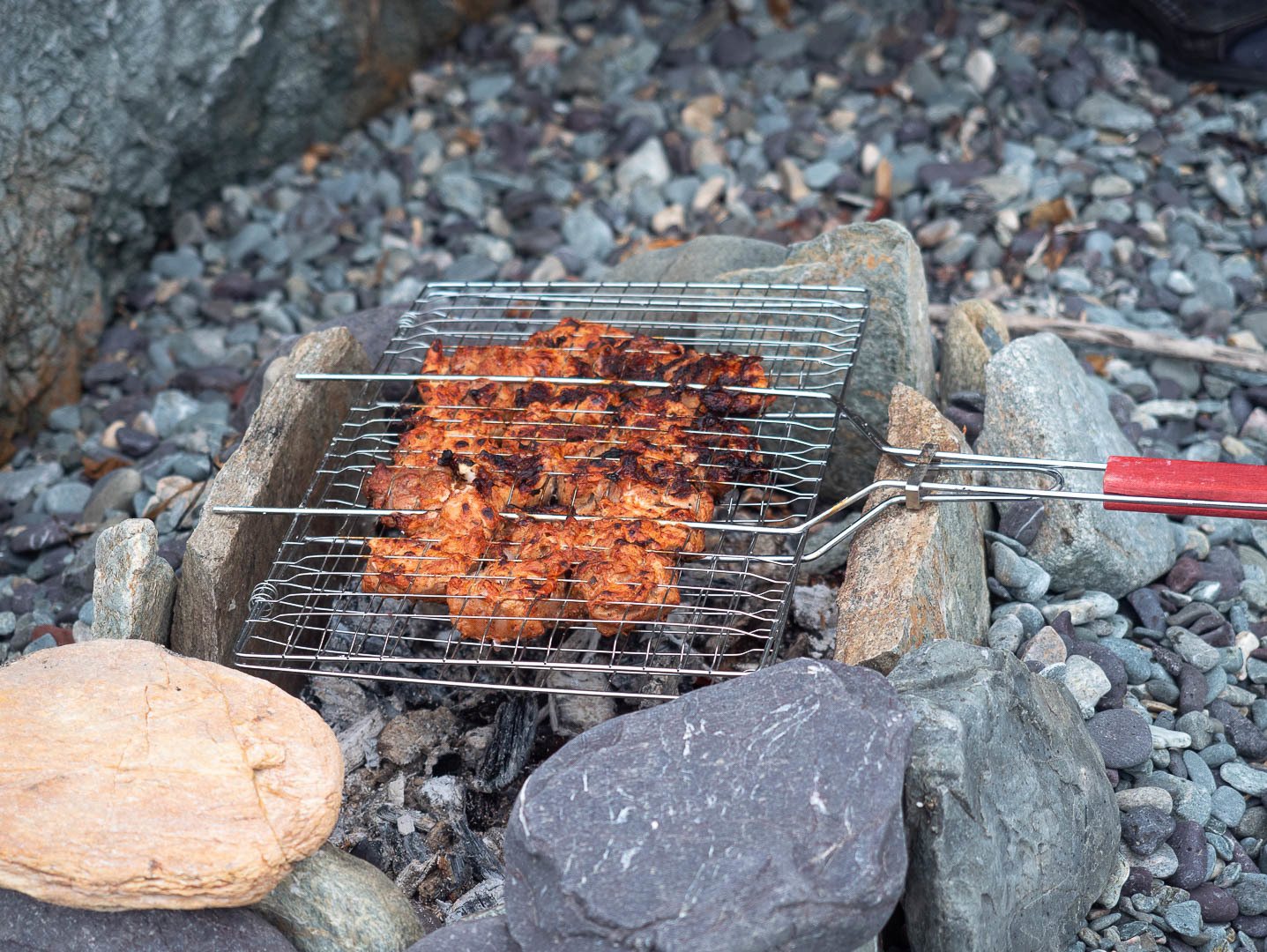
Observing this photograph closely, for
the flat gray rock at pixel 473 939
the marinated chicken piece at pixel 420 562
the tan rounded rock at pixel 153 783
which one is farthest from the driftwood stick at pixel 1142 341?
the tan rounded rock at pixel 153 783

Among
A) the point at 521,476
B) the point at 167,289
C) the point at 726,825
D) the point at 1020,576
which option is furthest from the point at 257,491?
the point at 167,289

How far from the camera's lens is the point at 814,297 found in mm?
4391

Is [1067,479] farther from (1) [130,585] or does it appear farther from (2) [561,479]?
(1) [130,585]

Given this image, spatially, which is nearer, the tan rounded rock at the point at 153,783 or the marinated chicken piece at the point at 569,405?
the tan rounded rock at the point at 153,783

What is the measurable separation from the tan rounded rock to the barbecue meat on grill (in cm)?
68

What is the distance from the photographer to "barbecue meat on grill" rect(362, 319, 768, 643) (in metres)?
3.41

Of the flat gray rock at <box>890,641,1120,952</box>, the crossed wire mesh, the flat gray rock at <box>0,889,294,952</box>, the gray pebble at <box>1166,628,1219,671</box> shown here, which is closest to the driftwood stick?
the crossed wire mesh

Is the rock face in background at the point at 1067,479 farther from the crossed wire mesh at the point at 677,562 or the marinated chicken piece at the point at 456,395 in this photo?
the marinated chicken piece at the point at 456,395

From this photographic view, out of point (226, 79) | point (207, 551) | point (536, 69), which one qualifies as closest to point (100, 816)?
point (207, 551)

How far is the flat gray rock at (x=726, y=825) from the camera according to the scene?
2.32 meters

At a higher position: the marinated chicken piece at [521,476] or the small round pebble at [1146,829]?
the marinated chicken piece at [521,476]

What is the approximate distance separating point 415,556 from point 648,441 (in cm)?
89

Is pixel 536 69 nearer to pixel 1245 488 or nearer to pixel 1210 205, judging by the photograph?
pixel 1210 205

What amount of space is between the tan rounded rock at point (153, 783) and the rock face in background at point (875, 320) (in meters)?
2.36
